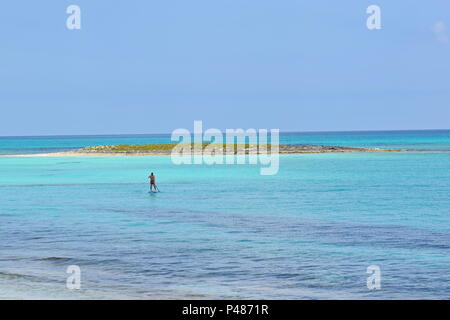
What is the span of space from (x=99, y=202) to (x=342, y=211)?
1529 centimetres

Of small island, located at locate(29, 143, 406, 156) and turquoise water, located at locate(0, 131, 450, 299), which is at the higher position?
small island, located at locate(29, 143, 406, 156)

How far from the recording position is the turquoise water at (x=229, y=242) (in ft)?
61.2

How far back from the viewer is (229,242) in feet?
83.7

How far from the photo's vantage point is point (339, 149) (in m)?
125

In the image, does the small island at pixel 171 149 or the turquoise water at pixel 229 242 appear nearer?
the turquoise water at pixel 229 242

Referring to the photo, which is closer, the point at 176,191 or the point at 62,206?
the point at 62,206

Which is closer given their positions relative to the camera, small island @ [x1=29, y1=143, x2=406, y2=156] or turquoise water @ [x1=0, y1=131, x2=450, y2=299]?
turquoise water @ [x1=0, y1=131, x2=450, y2=299]

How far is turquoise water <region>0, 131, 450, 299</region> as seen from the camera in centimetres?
1866

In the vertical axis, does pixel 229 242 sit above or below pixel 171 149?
below

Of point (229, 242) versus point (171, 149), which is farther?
point (171, 149)

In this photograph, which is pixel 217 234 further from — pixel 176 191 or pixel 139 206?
pixel 176 191

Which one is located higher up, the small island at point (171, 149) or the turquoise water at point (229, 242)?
the small island at point (171, 149)

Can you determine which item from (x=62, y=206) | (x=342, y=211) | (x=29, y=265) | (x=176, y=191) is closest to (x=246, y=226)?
(x=342, y=211)
